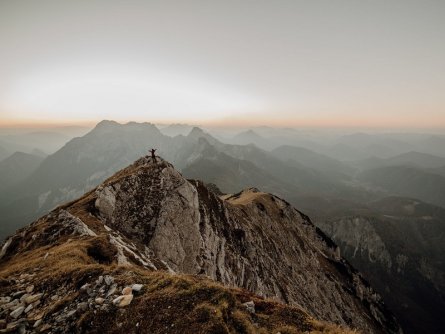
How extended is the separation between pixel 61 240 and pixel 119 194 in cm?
2088

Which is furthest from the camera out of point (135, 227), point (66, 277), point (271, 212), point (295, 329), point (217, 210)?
point (271, 212)

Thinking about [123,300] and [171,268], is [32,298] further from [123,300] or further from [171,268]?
[171,268]

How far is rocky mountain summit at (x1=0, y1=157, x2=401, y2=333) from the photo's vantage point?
1285 centimetres

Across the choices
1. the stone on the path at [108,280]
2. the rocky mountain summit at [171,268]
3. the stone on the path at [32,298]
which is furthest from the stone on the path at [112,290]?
the stone on the path at [32,298]

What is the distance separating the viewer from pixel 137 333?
466 inches

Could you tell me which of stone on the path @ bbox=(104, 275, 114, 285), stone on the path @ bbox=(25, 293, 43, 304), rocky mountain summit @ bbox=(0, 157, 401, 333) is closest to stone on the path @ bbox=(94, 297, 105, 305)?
rocky mountain summit @ bbox=(0, 157, 401, 333)

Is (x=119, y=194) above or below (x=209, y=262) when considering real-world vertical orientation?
above

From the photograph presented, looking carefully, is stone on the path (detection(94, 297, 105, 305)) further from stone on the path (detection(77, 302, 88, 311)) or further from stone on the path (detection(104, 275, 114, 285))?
stone on the path (detection(104, 275, 114, 285))

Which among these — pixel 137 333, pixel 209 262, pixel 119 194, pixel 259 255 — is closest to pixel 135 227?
pixel 119 194

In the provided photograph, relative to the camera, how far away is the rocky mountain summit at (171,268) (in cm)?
1285

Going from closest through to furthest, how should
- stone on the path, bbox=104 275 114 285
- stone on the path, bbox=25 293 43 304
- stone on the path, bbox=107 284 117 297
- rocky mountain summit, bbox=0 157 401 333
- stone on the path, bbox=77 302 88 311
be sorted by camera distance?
1. rocky mountain summit, bbox=0 157 401 333
2. stone on the path, bbox=77 302 88 311
3. stone on the path, bbox=107 284 117 297
4. stone on the path, bbox=25 293 43 304
5. stone on the path, bbox=104 275 114 285

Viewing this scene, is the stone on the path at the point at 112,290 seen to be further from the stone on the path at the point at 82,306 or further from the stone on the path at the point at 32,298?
the stone on the path at the point at 32,298

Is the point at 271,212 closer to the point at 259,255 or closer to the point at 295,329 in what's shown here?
the point at 259,255

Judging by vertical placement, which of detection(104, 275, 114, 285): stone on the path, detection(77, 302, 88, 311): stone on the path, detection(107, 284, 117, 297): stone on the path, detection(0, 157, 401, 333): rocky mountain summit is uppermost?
detection(104, 275, 114, 285): stone on the path
